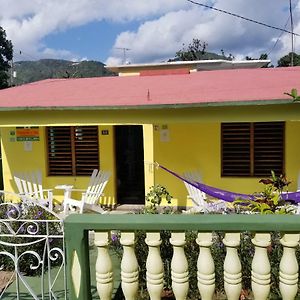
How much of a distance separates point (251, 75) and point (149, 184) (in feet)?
13.5

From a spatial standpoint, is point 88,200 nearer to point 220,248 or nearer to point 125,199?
point 125,199

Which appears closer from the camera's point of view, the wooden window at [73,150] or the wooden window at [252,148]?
the wooden window at [252,148]

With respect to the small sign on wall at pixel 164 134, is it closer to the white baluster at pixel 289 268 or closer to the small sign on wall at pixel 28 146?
the small sign on wall at pixel 28 146

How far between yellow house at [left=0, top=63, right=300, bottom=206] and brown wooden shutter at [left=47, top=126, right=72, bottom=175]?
0.08 ft

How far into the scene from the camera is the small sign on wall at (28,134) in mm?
9648

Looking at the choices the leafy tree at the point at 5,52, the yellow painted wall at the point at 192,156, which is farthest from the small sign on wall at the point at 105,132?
the leafy tree at the point at 5,52

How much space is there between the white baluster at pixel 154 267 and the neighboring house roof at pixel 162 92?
17.6 ft

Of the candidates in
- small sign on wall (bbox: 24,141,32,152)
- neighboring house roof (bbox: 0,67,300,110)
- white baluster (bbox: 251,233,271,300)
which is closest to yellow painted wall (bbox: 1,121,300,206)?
small sign on wall (bbox: 24,141,32,152)

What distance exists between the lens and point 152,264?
203cm

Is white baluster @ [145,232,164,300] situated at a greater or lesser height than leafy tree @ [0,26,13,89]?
lesser

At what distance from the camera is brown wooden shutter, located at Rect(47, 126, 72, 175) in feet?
31.8

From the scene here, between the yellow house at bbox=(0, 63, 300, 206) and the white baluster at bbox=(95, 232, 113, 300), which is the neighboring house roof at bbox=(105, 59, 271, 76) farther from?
the white baluster at bbox=(95, 232, 113, 300)

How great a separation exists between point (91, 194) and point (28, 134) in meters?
2.35

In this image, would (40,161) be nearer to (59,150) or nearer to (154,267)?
(59,150)
